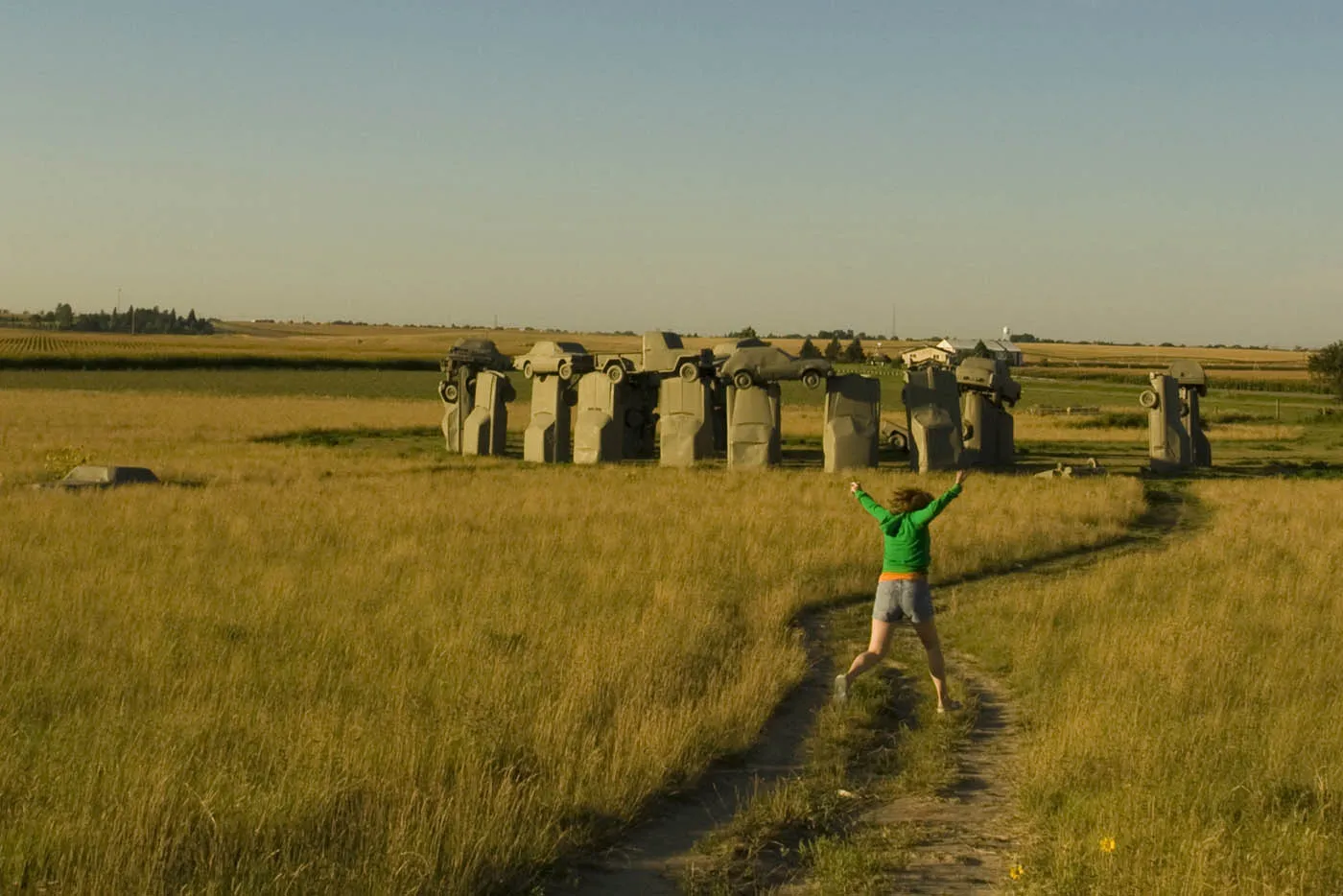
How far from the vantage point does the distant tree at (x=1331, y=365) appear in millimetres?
69875

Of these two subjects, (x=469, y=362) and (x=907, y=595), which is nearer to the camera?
(x=907, y=595)

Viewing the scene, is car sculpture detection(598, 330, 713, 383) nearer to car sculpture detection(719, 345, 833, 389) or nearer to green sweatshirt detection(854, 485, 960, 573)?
car sculpture detection(719, 345, 833, 389)

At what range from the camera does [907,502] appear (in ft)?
33.7

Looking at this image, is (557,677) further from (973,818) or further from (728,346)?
(728,346)

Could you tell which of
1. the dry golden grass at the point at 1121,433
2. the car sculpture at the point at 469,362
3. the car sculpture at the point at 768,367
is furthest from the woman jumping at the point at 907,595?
the dry golden grass at the point at 1121,433

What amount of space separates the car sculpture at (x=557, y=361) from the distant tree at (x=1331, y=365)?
49.0 m

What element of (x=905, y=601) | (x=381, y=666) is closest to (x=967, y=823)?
(x=905, y=601)

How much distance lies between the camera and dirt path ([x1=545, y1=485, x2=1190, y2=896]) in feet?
22.6

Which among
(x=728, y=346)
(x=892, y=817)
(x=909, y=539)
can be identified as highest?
(x=728, y=346)

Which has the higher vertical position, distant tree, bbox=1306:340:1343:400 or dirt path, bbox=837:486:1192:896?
distant tree, bbox=1306:340:1343:400

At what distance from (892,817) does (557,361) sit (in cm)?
2916

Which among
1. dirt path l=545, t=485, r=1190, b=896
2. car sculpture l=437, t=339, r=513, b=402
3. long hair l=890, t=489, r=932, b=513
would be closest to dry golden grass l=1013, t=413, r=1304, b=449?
car sculpture l=437, t=339, r=513, b=402

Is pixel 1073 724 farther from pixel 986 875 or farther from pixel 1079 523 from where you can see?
pixel 1079 523

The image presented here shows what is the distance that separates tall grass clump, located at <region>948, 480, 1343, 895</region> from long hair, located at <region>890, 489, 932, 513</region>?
1798 mm
